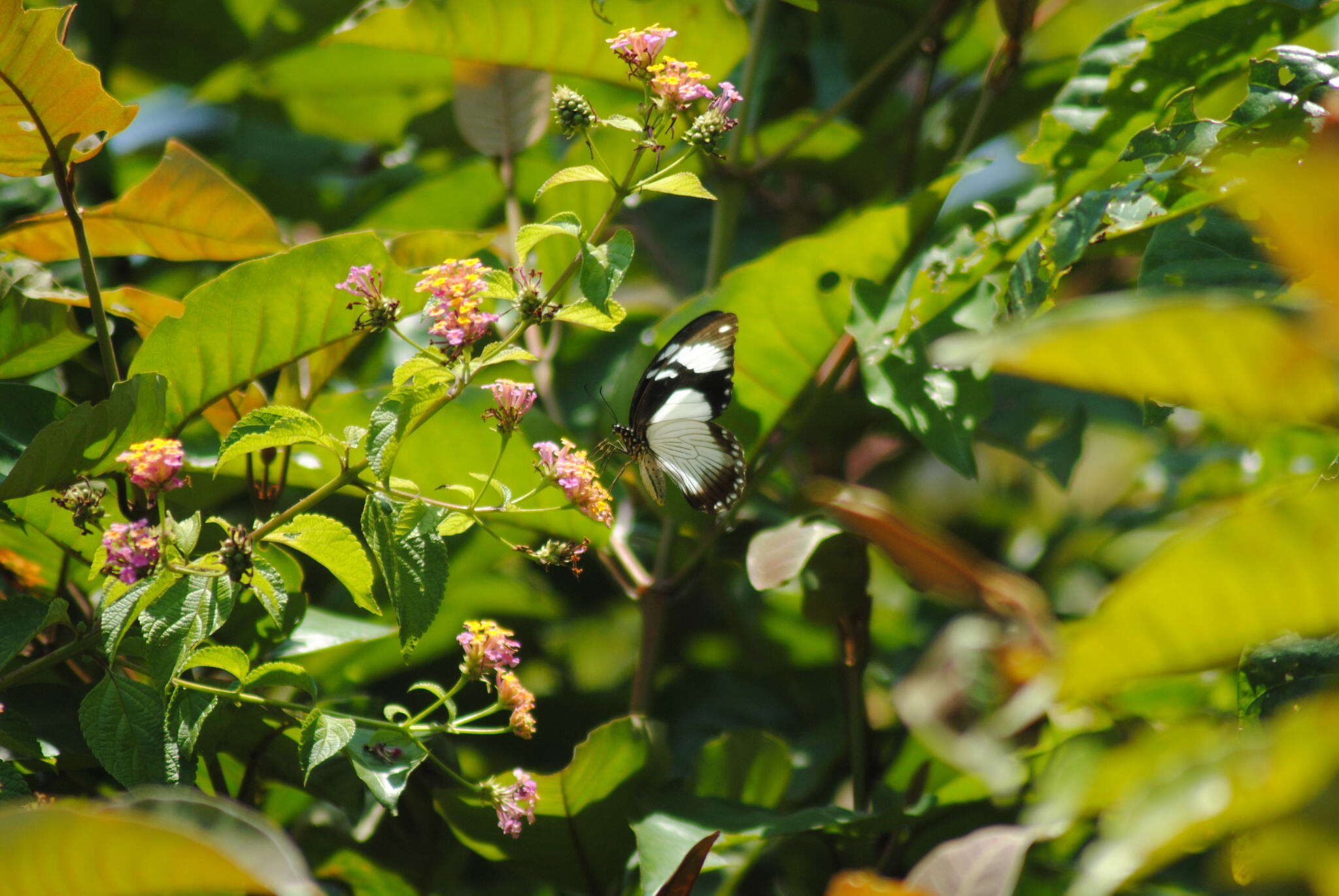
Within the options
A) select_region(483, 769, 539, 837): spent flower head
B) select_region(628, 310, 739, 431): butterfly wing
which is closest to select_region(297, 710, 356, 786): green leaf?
select_region(483, 769, 539, 837): spent flower head

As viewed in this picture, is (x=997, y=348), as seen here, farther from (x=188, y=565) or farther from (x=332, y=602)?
(x=332, y=602)

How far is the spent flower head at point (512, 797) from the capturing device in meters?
0.74

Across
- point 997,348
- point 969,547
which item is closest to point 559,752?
point 969,547

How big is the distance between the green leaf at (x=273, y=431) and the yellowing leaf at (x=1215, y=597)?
50 cm

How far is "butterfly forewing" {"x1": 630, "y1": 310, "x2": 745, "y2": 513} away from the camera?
0.99m

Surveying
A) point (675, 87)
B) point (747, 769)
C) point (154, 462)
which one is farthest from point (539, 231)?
point (747, 769)

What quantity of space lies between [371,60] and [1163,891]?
1530 millimetres

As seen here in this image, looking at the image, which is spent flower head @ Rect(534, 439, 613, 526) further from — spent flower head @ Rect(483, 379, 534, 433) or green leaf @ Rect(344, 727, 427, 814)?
green leaf @ Rect(344, 727, 427, 814)

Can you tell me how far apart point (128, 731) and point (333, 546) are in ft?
0.63

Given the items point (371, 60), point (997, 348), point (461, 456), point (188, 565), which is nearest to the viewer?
point (997, 348)

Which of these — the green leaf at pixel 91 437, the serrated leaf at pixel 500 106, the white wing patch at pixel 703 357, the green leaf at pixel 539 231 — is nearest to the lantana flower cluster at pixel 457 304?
the green leaf at pixel 539 231

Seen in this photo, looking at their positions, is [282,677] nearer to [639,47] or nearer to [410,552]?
[410,552]

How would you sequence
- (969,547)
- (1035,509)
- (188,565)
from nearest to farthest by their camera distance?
1. (188,565)
2. (969,547)
3. (1035,509)

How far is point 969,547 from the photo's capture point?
5.59 feet
